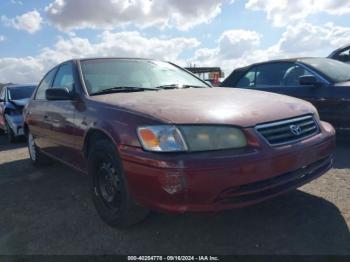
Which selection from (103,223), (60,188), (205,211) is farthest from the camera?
(60,188)

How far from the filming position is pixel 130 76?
4145 mm

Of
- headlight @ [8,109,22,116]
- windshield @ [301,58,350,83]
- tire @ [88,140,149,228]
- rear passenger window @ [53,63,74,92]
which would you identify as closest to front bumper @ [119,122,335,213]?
tire @ [88,140,149,228]

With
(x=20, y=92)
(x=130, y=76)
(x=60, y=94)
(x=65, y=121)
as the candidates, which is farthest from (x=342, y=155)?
(x=20, y=92)

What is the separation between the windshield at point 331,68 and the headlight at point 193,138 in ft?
11.7

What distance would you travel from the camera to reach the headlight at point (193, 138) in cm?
267

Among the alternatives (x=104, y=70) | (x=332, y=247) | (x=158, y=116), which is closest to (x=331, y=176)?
(x=332, y=247)

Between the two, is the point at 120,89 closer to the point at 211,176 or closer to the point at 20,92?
the point at 211,176

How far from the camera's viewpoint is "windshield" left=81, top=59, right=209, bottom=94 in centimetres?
394

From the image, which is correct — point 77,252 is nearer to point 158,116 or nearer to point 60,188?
point 158,116

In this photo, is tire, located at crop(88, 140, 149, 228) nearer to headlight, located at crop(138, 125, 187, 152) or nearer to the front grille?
headlight, located at crop(138, 125, 187, 152)

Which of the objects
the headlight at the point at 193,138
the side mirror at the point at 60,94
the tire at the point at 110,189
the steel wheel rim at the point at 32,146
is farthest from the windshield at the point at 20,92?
the headlight at the point at 193,138

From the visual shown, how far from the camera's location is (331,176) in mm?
4250

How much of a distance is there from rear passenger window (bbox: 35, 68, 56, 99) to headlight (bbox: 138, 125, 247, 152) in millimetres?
2937

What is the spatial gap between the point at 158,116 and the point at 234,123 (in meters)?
0.54
